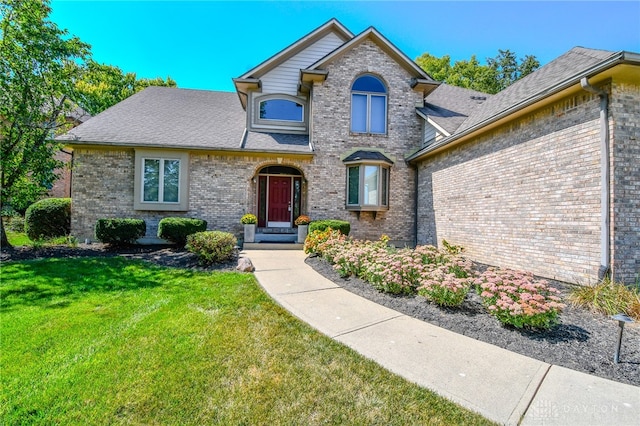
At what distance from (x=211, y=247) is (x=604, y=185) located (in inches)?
317

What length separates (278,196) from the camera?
1305 cm

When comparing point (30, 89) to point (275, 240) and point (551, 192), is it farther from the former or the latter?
point (551, 192)

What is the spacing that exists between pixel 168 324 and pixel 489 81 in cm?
2905

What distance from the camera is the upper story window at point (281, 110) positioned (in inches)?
502

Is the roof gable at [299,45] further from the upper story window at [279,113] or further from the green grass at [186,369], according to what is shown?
the green grass at [186,369]

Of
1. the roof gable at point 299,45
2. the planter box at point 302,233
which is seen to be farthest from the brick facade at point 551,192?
the roof gable at point 299,45

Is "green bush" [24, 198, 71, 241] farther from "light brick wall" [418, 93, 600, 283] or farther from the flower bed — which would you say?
"light brick wall" [418, 93, 600, 283]

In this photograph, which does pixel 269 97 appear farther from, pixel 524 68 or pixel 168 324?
pixel 524 68

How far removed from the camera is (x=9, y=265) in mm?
6824

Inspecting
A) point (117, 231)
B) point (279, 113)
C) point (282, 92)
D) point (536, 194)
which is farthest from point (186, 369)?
point (282, 92)

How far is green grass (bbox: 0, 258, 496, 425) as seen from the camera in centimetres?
229

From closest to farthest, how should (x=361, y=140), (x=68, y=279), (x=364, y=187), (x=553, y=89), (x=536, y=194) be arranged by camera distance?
(x=553, y=89) < (x=68, y=279) < (x=536, y=194) < (x=364, y=187) < (x=361, y=140)

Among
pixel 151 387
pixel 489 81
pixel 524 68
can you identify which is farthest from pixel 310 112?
pixel 524 68

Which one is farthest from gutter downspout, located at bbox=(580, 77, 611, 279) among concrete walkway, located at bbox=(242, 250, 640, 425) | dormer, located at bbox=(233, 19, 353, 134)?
dormer, located at bbox=(233, 19, 353, 134)
